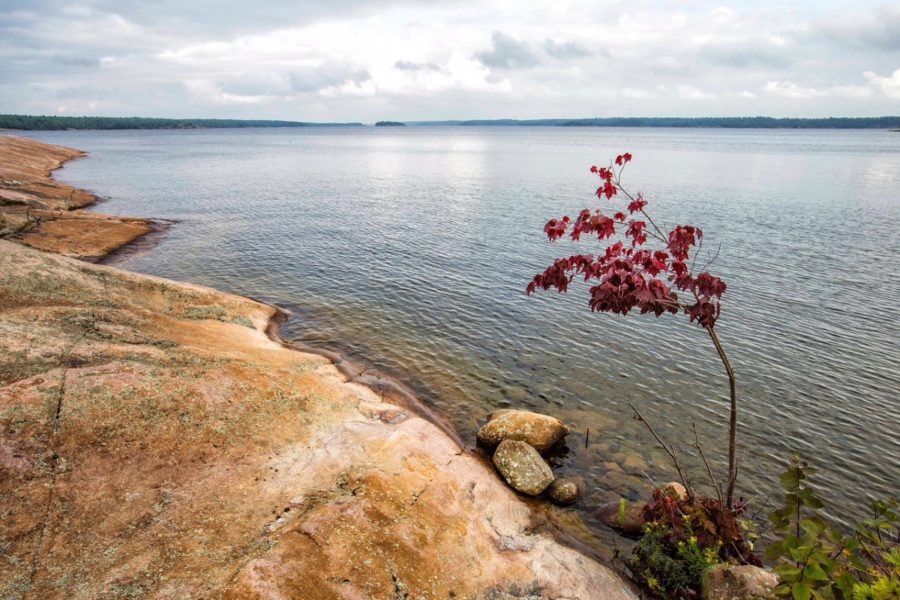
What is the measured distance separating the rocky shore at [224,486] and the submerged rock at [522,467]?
72cm

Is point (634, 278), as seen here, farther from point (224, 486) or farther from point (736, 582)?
point (224, 486)

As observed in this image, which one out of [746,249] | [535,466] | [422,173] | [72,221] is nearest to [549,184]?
[422,173]

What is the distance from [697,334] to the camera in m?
27.0

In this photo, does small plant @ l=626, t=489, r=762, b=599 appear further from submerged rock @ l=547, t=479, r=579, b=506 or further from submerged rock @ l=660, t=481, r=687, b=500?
submerged rock @ l=547, t=479, r=579, b=506

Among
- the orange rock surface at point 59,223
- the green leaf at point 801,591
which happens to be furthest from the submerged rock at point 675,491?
the orange rock surface at point 59,223

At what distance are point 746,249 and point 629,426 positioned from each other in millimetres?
31133

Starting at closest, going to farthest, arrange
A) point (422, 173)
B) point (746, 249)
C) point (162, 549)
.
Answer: point (162, 549)
point (746, 249)
point (422, 173)

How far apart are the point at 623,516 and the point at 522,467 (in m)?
3.27

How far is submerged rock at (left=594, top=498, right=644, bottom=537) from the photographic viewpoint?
1410cm

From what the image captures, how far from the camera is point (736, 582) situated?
10719 millimetres

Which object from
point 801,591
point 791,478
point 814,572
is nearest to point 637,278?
point 791,478

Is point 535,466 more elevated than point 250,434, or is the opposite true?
point 250,434

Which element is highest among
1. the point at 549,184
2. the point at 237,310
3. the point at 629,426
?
the point at 549,184

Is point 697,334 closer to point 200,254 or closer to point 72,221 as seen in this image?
point 200,254
